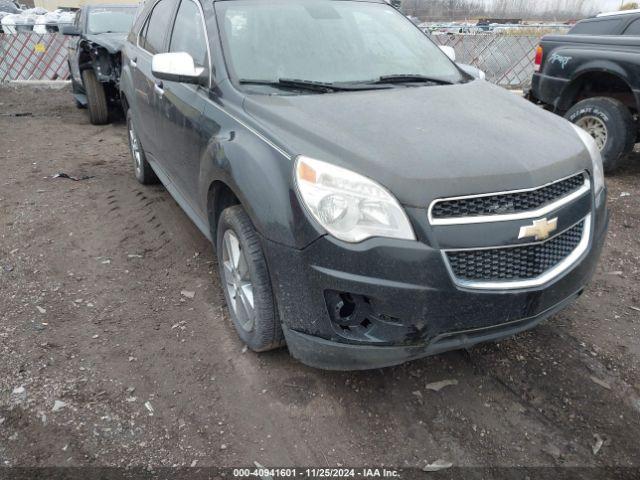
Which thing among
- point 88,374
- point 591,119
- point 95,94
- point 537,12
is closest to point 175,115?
point 88,374

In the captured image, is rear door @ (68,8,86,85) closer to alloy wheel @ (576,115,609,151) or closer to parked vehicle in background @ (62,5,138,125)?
parked vehicle in background @ (62,5,138,125)

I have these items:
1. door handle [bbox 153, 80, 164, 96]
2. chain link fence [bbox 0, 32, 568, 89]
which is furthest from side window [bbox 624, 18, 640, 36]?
chain link fence [bbox 0, 32, 568, 89]

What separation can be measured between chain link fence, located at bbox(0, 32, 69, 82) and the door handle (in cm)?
1081

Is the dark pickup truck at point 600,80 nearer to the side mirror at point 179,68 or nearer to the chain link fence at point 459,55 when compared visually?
the side mirror at point 179,68

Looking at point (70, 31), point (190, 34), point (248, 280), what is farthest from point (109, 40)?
point (248, 280)

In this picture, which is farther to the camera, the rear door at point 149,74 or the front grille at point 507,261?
the rear door at point 149,74

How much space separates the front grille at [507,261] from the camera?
6.54 feet

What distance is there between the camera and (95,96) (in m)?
7.97

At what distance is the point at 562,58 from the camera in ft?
19.4

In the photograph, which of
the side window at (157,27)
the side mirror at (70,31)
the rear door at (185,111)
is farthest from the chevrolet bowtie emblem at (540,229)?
the side mirror at (70,31)

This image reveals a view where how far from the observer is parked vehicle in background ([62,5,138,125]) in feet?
24.3

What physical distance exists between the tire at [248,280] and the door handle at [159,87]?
4.60 feet

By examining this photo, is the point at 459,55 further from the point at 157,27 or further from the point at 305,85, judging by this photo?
the point at 305,85

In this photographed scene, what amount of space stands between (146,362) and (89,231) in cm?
Answer: 197
